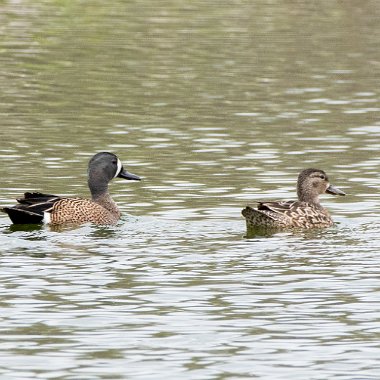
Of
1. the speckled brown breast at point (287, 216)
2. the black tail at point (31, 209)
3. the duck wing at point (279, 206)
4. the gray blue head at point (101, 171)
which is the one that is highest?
→ the gray blue head at point (101, 171)

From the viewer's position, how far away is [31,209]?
17.3 metres

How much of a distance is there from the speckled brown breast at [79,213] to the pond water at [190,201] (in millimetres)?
163

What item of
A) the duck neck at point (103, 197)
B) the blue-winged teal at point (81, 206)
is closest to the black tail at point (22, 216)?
the blue-winged teal at point (81, 206)

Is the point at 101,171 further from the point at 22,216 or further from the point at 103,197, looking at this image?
the point at 22,216

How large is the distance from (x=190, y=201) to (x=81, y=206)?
1.91m

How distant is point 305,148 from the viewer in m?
24.5

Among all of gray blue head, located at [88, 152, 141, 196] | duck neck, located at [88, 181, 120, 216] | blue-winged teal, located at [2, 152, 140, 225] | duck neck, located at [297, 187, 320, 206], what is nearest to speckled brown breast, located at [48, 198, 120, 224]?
blue-winged teal, located at [2, 152, 140, 225]

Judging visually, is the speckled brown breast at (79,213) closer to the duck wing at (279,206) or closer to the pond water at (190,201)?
the pond water at (190,201)

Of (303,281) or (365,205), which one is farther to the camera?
(365,205)

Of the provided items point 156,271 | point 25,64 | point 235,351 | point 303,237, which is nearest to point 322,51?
point 25,64

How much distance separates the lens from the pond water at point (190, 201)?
11992mm

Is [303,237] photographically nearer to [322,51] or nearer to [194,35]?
[322,51]

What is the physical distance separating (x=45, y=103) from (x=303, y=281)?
51.3ft

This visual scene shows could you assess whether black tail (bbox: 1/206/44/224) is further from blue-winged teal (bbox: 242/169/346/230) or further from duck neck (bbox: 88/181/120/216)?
blue-winged teal (bbox: 242/169/346/230)
